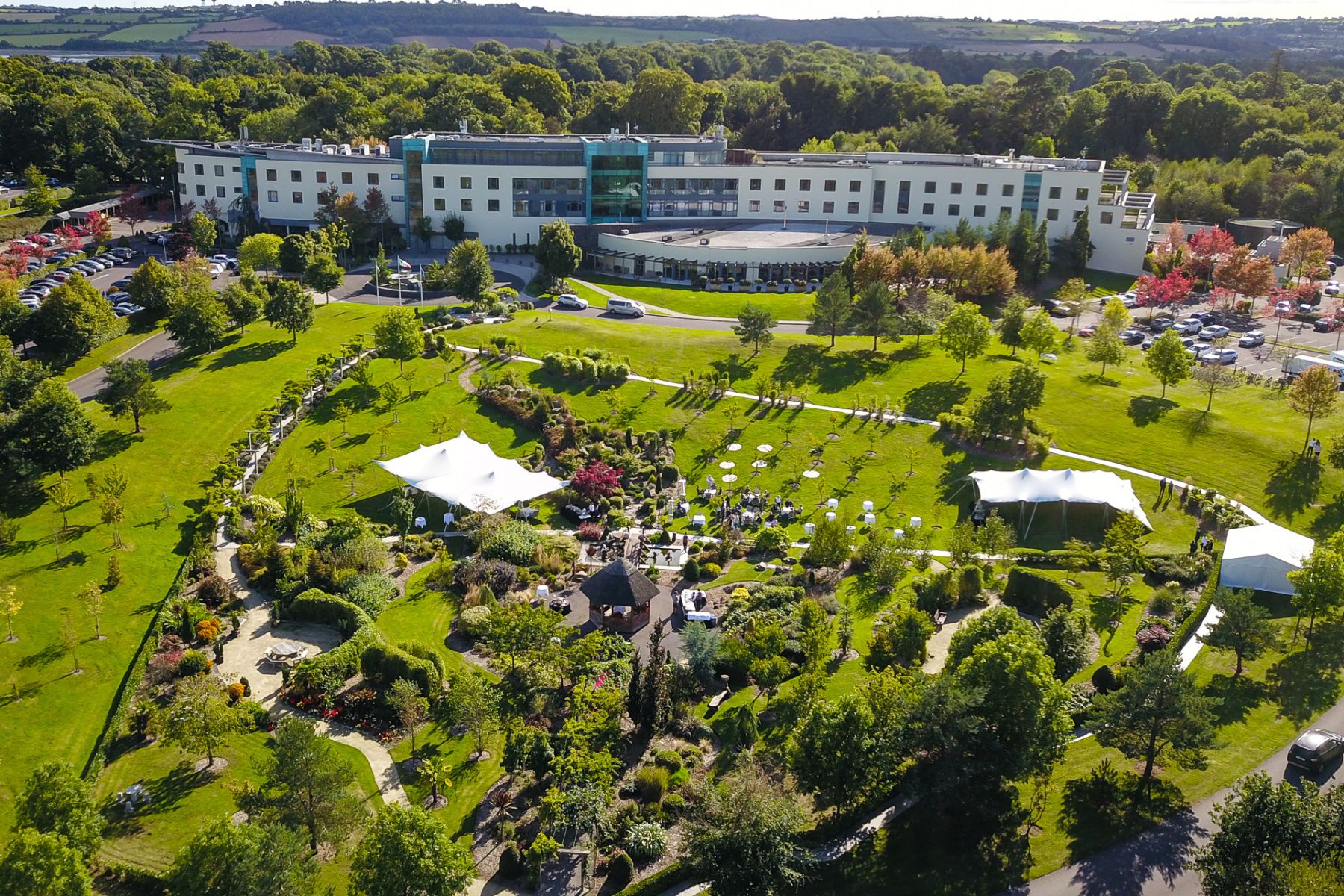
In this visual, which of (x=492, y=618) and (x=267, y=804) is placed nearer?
(x=267, y=804)

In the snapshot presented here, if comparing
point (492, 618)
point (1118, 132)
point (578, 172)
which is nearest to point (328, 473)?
point (492, 618)

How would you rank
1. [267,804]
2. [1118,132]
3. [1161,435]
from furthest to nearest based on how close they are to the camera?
[1118,132] → [1161,435] → [267,804]

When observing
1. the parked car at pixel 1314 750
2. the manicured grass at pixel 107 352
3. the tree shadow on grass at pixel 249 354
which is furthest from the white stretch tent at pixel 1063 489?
the manicured grass at pixel 107 352

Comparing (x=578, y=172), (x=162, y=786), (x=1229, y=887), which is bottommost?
(x=162, y=786)

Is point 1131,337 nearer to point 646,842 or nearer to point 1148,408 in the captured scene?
point 1148,408

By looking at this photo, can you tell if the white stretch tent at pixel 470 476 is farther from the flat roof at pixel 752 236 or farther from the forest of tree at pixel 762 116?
the forest of tree at pixel 762 116

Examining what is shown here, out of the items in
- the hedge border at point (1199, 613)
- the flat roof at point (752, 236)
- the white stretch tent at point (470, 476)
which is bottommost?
the hedge border at point (1199, 613)

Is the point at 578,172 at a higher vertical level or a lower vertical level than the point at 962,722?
higher

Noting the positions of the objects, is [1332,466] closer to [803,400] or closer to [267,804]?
[803,400]
